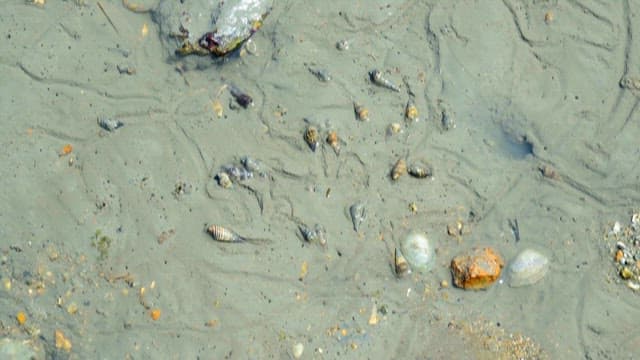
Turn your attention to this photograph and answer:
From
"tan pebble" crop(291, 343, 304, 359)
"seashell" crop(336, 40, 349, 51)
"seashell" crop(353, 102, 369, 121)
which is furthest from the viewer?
"seashell" crop(336, 40, 349, 51)

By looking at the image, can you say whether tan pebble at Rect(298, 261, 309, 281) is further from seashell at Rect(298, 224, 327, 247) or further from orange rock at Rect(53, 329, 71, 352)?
orange rock at Rect(53, 329, 71, 352)

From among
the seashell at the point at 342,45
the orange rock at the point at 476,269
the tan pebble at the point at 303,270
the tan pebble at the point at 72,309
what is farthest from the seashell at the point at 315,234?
the tan pebble at the point at 72,309

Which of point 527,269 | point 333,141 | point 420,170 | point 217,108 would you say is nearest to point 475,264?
point 527,269

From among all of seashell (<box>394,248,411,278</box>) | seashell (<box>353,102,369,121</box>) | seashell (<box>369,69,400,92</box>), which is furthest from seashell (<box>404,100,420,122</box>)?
seashell (<box>394,248,411,278</box>)

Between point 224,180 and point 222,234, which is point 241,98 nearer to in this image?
point 224,180

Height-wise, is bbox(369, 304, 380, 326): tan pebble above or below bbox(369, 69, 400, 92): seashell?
below

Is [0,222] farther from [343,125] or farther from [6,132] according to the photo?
[343,125]

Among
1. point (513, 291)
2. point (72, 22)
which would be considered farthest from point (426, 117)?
point (72, 22)
